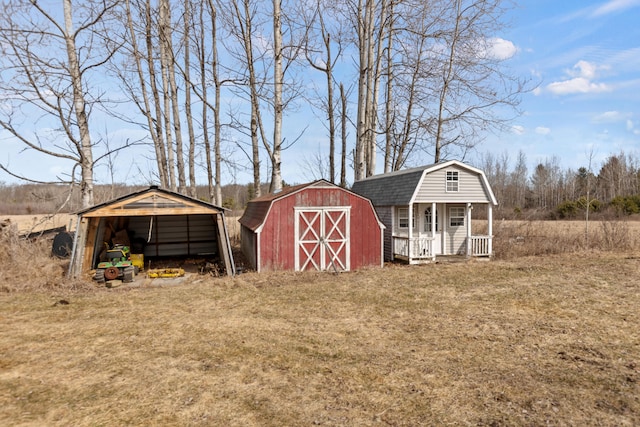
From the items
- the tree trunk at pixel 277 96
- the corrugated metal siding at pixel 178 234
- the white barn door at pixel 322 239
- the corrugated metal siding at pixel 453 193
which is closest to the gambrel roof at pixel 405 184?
the corrugated metal siding at pixel 453 193

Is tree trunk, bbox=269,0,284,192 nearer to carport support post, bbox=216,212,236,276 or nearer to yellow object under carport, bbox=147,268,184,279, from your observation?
carport support post, bbox=216,212,236,276

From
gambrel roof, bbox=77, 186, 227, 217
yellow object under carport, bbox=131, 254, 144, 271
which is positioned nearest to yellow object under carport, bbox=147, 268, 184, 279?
yellow object under carport, bbox=131, 254, 144, 271

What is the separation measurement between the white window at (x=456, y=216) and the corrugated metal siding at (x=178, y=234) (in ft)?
35.0

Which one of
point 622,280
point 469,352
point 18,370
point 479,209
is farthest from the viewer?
point 479,209

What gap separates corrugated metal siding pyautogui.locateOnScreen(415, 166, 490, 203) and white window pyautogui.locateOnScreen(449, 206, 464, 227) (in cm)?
137

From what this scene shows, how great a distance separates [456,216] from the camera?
16.5 m

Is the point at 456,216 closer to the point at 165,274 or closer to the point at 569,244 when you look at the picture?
the point at 569,244

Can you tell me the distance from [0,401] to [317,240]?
924 centimetres

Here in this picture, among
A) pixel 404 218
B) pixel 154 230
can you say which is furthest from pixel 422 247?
pixel 154 230

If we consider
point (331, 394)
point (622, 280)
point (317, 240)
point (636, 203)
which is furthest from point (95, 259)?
point (636, 203)

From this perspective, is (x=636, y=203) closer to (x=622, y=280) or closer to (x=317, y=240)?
(x=622, y=280)

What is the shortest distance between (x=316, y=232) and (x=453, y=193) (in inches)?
242

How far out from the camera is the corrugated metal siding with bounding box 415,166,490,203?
14.5 metres

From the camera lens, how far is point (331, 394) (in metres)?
4.43
